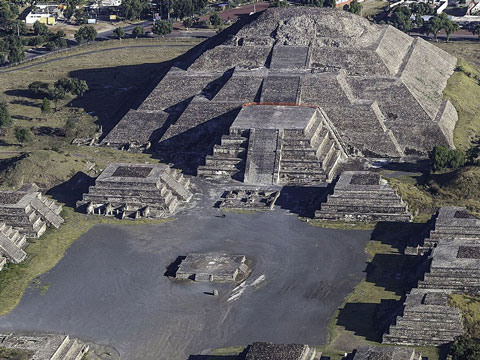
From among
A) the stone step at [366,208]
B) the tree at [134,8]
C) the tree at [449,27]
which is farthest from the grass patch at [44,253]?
the tree at [134,8]

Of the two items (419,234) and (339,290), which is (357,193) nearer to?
(419,234)

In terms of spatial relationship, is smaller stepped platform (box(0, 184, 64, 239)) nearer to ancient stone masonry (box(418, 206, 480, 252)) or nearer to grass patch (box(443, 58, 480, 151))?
ancient stone masonry (box(418, 206, 480, 252))

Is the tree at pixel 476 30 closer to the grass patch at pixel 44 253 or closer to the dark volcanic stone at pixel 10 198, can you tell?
the grass patch at pixel 44 253

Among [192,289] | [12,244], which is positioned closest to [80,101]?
[12,244]

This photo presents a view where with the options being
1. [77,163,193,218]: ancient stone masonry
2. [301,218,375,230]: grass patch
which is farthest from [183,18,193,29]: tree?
[301,218,375,230]: grass patch

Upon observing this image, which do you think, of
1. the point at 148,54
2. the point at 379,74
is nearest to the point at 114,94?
the point at 148,54
